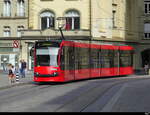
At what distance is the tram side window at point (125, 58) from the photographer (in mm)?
42250

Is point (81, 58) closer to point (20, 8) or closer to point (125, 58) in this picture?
point (125, 58)

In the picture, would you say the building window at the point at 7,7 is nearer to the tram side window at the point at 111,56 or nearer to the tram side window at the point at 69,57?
the tram side window at the point at 111,56

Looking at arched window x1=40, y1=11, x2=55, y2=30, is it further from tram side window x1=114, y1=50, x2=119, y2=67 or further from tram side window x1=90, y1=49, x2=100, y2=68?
tram side window x1=90, y1=49, x2=100, y2=68

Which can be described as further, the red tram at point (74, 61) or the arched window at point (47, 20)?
the arched window at point (47, 20)

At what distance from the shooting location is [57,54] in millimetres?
29203

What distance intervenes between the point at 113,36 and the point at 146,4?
30.4 ft

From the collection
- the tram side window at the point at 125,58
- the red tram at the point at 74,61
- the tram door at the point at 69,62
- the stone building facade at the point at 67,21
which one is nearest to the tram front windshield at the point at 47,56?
the red tram at the point at 74,61

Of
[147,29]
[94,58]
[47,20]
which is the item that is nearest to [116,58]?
[94,58]

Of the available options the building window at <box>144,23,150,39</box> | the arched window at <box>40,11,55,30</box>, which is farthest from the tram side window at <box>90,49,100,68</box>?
the building window at <box>144,23,150,39</box>

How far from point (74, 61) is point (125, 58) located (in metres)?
12.1

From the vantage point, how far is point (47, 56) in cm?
2934

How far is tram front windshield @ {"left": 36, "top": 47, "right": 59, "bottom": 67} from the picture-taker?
29.2 m

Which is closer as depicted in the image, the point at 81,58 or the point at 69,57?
the point at 69,57

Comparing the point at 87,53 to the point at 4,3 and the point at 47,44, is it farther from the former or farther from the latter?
the point at 4,3
